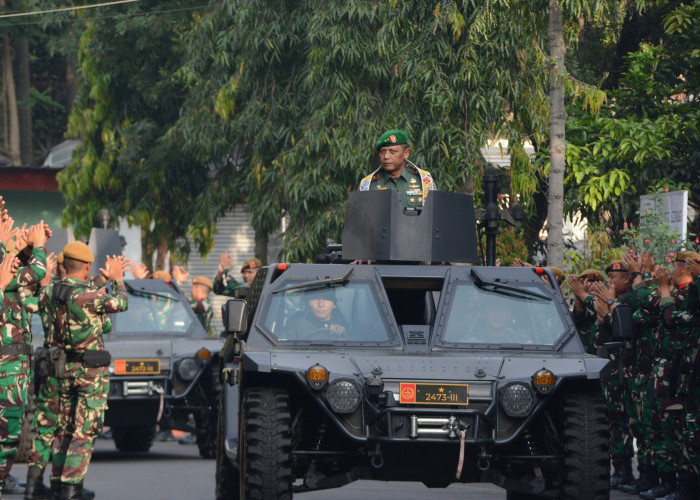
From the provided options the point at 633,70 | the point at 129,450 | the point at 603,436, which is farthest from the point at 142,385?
the point at 633,70

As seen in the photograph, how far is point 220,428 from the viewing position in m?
12.4

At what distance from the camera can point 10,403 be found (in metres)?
11.1

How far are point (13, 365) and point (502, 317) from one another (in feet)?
11.3

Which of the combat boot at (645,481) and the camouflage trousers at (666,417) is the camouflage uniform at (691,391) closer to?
the camouflage trousers at (666,417)

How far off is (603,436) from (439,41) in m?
11.8

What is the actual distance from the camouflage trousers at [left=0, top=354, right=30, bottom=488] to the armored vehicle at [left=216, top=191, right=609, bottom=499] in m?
1.51

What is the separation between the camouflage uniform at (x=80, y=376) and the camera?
41.7 feet

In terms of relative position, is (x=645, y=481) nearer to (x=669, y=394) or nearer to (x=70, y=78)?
(x=669, y=394)

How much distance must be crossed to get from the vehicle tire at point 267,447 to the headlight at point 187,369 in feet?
24.0

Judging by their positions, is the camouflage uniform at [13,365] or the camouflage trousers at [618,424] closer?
the camouflage uniform at [13,365]

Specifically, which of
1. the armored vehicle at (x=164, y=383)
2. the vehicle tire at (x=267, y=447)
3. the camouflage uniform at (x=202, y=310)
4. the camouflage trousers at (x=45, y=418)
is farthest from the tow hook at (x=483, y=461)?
the camouflage uniform at (x=202, y=310)

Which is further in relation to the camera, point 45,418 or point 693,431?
point 45,418

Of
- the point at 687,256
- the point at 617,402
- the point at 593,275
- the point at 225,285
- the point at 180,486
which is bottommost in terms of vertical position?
the point at 180,486

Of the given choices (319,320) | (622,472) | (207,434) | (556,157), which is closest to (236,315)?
(319,320)
